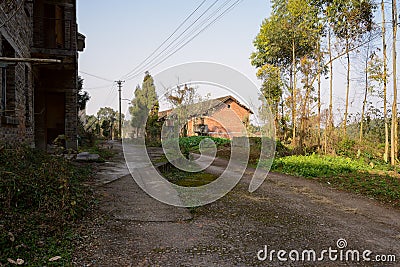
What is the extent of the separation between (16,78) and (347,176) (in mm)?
8015

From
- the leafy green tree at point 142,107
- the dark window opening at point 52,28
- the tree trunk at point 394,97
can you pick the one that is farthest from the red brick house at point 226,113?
the dark window opening at point 52,28

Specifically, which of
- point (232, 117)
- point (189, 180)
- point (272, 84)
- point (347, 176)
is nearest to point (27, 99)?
point (189, 180)

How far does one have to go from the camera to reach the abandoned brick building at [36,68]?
637cm

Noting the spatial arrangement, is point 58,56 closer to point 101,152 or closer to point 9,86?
point 9,86

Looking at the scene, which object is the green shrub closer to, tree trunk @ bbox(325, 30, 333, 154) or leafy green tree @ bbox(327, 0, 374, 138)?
tree trunk @ bbox(325, 30, 333, 154)

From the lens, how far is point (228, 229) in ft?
13.0

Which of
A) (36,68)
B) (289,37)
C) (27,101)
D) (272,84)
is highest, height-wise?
(289,37)

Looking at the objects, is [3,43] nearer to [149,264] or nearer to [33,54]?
[33,54]

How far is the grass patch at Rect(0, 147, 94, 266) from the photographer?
113 inches

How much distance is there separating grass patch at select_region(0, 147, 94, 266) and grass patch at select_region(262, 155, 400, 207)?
5215 millimetres

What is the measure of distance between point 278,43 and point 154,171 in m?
11.0

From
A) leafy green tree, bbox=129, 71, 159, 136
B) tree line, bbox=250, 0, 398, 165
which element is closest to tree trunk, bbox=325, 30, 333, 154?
tree line, bbox=250, 0, 398, 165

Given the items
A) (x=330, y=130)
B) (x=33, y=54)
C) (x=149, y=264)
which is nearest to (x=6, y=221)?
(x=149, y=264)

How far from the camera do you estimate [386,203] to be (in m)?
5.85
